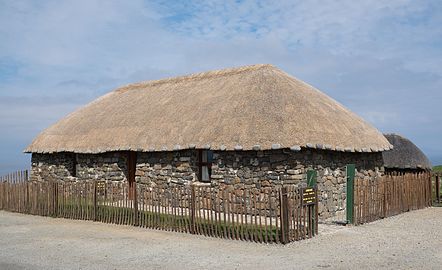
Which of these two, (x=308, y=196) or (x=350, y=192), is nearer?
(x=308, y=196)

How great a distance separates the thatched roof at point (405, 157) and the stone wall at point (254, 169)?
5.93m

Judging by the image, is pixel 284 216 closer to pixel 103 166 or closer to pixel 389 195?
pixel 389 195

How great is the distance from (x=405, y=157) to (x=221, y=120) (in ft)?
40.6

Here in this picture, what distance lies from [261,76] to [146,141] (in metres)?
5.00

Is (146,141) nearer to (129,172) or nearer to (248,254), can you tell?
(129,172)

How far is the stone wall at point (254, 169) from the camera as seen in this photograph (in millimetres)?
14359

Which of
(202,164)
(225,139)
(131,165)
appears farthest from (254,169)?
(131,165)

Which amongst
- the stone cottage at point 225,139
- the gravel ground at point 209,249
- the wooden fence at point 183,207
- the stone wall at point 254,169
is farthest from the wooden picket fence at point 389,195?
the wooden fence at point 183,207

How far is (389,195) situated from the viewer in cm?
1517

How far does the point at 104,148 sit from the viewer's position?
742 inches

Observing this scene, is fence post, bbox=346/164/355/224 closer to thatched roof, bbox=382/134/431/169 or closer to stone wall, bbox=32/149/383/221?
stone wall, bbox=32/149/383/221

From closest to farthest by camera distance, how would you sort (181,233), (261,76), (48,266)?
(48,266) → (181,233) → (261,76)

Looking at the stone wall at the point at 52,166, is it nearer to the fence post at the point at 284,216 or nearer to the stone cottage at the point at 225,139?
the stone cottage at the point at 225,139

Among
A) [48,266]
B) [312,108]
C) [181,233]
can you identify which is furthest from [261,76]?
[48,266]
